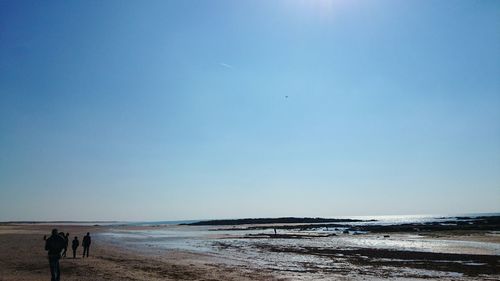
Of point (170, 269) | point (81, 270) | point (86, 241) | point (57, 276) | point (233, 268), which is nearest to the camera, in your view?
point (57, 276)

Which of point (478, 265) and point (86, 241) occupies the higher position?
point (86, 241)

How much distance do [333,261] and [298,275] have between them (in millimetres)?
7252

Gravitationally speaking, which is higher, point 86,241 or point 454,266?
point 86,241

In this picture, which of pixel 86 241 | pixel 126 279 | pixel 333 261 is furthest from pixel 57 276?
pixel 333 261

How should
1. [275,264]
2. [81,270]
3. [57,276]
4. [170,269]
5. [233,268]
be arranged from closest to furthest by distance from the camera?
[57,276] → [81,270] → [170,269] → [233,268] → [275,264]

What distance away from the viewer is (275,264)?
24906 millimetres

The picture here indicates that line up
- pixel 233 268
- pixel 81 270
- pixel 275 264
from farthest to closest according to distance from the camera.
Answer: pixel 275 264
pixel 233 268
pixel 81 270

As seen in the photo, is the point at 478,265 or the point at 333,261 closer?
the point at 478,265

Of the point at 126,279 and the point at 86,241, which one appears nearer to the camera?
the point at 126,279

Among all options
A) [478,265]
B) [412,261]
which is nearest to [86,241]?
[412,261]

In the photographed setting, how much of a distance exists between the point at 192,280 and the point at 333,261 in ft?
39.7

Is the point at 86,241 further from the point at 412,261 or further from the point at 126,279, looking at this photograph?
the point at 412,261

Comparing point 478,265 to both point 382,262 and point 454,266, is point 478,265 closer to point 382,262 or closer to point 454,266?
point 454,266

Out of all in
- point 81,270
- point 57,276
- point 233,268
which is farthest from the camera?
point 233,268
